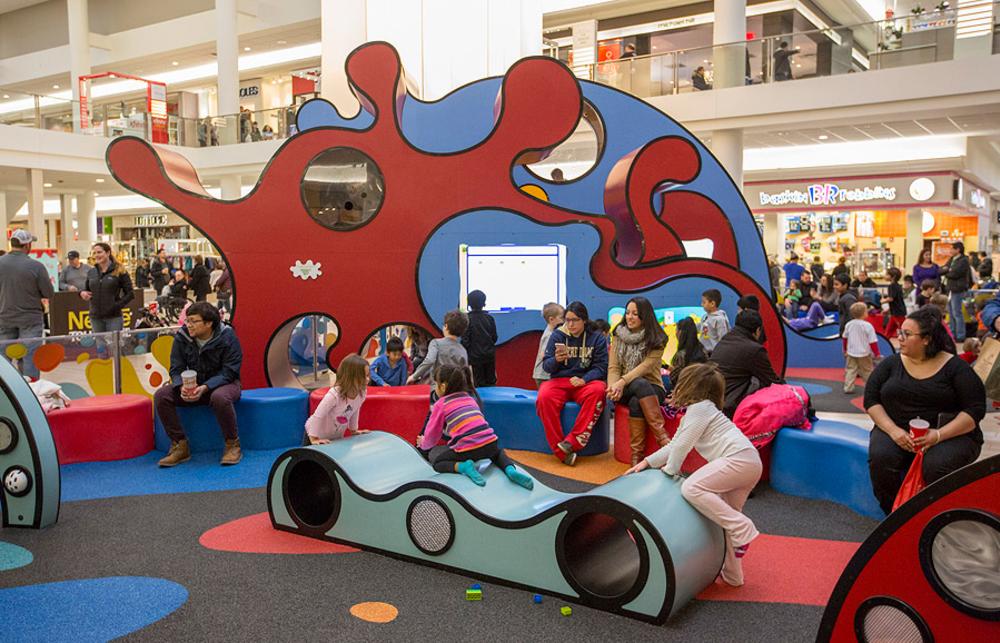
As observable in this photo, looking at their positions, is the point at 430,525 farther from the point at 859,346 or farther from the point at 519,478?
the point at 859,346

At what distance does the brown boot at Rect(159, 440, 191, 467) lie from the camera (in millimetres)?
6711

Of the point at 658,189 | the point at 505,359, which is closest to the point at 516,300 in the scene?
the point at 505,359

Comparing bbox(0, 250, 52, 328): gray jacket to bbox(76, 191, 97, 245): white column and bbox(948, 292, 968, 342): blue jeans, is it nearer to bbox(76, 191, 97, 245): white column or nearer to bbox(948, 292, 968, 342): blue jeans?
bbox(948, 292, 968, 342): blue jeans

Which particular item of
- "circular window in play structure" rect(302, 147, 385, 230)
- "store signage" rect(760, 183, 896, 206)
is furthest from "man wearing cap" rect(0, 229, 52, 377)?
"store signage" rect(760, 183, 896, 206)

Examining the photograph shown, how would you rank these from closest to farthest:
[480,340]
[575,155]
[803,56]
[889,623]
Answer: [889,623], [480,340], [803,56], [575,155]

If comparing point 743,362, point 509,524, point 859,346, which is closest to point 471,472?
point 509,524

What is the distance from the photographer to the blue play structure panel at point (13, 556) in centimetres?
459

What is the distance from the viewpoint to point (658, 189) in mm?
9109

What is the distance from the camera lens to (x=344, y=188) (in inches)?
336

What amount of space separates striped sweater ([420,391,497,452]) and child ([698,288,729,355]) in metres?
3.97

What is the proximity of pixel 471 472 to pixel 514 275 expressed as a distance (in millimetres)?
4176

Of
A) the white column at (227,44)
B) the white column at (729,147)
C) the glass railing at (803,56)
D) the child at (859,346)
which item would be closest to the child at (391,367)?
the child at (859,346)

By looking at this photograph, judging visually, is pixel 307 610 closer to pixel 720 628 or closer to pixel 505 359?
pixel 720 628

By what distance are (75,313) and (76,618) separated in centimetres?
1028
